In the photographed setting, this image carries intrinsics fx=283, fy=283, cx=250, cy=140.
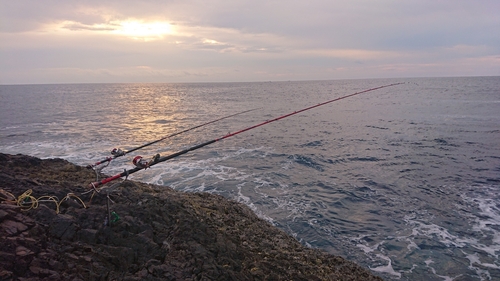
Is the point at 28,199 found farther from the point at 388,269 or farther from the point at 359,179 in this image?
the point at 359,179

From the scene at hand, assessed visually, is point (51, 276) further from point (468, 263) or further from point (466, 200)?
point (466, 200)

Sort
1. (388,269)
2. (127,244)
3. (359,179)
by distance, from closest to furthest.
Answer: (127,244) < (388,269) < (359,179)

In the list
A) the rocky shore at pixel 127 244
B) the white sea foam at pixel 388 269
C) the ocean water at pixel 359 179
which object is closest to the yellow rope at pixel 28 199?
the rocky shore at pixel 127 244

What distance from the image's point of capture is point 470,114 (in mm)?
34312

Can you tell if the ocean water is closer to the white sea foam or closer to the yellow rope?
the white sea foam

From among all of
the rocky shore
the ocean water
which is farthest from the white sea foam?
the rocky shore

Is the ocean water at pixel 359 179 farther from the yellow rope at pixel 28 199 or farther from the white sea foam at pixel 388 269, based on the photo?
the yellow rope at pixel 28 199

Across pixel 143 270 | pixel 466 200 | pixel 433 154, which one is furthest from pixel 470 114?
pixel 143 270

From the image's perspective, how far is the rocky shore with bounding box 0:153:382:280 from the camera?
164 inches

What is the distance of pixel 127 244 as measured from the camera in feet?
16.0

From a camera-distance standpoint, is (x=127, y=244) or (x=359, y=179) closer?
(x=127, y=244)

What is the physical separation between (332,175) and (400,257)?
704 centimetres

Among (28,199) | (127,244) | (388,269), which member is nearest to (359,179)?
(388,269)

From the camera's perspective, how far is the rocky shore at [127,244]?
13.6 feet
